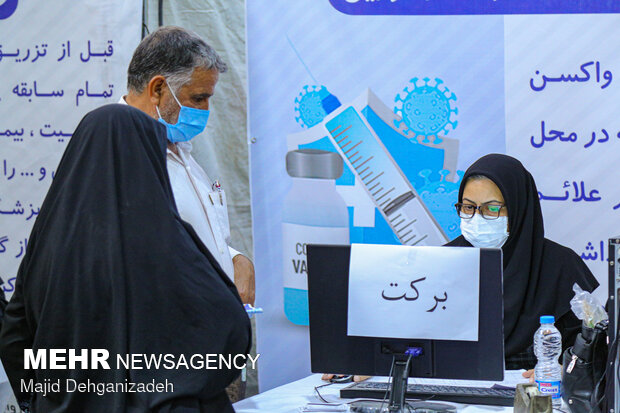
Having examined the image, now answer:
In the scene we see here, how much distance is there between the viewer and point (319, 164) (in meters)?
3.21

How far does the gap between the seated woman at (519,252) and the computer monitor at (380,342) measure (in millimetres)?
751

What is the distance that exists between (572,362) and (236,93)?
1924 millimetres

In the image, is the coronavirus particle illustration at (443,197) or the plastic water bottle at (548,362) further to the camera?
the coronavirus particle illustration at (443,197)

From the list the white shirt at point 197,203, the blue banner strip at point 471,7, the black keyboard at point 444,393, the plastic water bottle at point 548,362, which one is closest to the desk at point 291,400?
the black keyboard at point 444,393

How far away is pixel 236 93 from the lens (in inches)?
128

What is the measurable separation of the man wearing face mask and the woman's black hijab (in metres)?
0.82

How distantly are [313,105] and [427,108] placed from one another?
492mm

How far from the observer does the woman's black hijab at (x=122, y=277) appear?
1.33 metres

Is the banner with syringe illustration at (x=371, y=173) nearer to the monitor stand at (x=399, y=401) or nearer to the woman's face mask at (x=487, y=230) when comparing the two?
the woman's face mask at (x=487, y=230)

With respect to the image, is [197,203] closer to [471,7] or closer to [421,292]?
[421,292]

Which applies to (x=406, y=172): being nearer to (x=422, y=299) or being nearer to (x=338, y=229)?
(x=338, y=229)

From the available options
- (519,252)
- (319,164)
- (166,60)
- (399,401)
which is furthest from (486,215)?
(166,60)

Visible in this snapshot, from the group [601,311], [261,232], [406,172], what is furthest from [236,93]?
[601,311]

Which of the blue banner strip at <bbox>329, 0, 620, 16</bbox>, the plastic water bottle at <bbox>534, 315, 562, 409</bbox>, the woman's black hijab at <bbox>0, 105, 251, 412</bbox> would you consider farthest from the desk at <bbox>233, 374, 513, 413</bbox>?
the blue banner strip at <bbox>329, 0, 620, 16</bbox>
